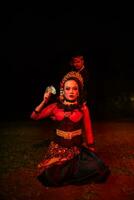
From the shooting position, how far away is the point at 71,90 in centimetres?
649

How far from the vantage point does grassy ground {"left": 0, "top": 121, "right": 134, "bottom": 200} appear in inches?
237

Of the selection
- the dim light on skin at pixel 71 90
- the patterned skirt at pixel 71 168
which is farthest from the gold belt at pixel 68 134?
the dim light on skin at pixel 71 90

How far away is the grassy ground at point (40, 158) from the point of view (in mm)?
6020

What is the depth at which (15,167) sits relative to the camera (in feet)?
25.7

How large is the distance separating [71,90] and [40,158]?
2847 mm

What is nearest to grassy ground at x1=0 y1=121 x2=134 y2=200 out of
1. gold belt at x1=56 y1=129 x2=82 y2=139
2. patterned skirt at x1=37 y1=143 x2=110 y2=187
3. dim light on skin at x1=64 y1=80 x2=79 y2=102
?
patterned skirt at x1=37 y1=143 x2=110 y2=187

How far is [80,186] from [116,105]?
50.2 ft

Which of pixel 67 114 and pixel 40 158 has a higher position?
pixel 67 114

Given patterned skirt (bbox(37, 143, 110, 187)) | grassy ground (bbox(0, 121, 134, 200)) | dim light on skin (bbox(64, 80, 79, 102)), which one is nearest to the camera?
grassy ground (bbox(0, 121, 134, 200))

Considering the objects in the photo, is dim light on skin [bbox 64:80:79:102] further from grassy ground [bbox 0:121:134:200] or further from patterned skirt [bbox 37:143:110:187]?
grassy ground [bbox 0:121:134:200]

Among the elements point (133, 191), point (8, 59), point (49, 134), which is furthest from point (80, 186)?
point (8, 59)

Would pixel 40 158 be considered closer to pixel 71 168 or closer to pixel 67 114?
pixel 71 168

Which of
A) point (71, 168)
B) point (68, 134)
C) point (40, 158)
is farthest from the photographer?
point (40, 158)

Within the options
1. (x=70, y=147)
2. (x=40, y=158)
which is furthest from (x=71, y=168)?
(x=40, y=158)
